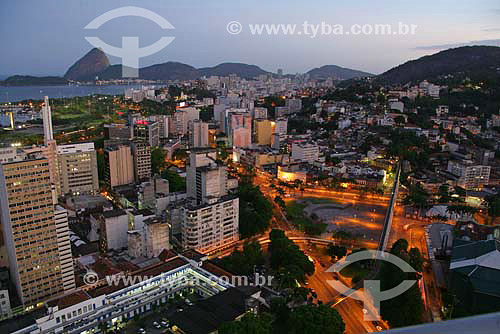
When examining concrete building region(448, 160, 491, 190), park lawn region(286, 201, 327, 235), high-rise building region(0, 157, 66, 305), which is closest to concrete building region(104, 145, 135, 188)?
park lawn region(286, 201, 327, 235)

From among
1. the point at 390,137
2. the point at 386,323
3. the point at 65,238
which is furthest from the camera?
the point at 390,137

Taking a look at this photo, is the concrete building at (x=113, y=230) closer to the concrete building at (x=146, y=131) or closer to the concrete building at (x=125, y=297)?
the concrete building at (x=125, y=297)

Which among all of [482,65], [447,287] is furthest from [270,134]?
[482,65]

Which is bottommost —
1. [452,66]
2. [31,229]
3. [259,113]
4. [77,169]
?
[77,169]

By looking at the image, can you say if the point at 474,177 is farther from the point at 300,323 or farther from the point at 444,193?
the point at 300,323

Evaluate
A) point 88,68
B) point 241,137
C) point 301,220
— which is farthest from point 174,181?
point 88,68

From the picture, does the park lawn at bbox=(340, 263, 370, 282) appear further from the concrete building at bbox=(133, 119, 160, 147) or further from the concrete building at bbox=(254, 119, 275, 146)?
the concrete building at bbox=(254, 119, 275, 146)

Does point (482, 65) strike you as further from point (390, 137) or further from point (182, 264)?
point (182, 264)
